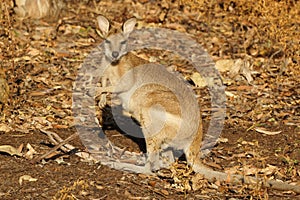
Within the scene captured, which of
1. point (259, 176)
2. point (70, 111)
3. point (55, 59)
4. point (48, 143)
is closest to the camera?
point (259, 176)

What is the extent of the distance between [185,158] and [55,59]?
3.19 meters

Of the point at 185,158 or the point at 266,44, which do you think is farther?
the point at 266,44

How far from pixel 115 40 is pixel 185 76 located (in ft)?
6.29

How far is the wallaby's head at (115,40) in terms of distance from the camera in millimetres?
6391

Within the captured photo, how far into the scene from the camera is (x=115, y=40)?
6.44 m

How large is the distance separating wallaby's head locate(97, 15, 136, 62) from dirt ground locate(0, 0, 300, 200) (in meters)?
0.86

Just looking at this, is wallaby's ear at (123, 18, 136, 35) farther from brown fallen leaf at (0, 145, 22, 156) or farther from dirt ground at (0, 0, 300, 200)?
brown fallen leaf at (0, 145, 22, 156)

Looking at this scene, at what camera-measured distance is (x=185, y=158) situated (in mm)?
5668

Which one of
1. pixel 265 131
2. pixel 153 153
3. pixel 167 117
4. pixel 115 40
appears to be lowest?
pixel 265 131

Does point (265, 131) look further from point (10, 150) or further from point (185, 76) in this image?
point (10, 150)

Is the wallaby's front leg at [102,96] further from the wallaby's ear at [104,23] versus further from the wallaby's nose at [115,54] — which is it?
the wallaby's ear at [104,23]

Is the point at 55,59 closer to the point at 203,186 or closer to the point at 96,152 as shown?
the point at 96,152

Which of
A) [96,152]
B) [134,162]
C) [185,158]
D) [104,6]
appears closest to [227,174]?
[185,158]

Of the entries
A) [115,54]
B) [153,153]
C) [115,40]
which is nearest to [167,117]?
[153,153]
